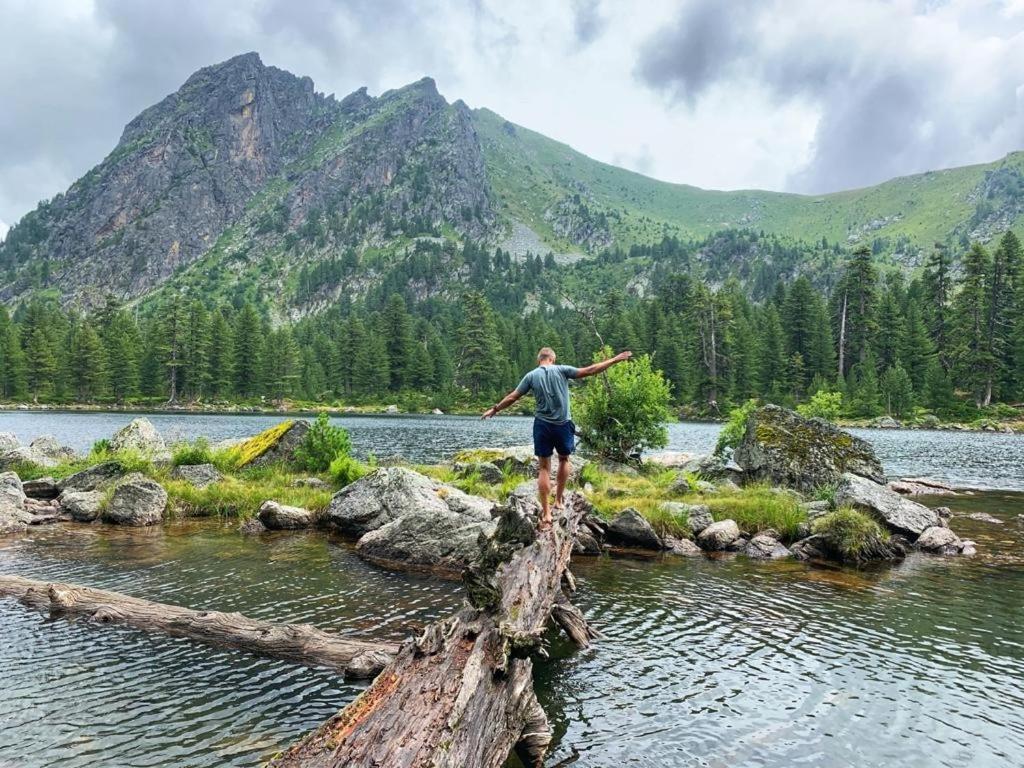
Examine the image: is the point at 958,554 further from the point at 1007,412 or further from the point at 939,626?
the point at 1007,412

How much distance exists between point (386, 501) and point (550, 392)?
9.90m

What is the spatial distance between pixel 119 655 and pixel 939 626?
48.3 feet

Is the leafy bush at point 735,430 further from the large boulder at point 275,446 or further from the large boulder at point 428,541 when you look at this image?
the large boulder at point 275,446

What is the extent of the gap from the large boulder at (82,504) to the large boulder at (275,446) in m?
6.04

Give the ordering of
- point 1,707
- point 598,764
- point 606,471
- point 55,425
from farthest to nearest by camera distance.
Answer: point 55,425
point 606,471
point 1,707
point 598,764

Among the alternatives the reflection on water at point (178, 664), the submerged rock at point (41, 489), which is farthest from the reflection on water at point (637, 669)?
the submerged rock at point (41, 489)

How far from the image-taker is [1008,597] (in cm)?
1323

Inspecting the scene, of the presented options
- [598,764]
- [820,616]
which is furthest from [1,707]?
[820,616]

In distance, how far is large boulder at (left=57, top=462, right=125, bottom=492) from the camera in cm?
2284

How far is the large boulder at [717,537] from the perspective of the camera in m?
17.9

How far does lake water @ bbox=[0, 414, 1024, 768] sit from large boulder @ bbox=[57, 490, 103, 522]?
11.0 feet

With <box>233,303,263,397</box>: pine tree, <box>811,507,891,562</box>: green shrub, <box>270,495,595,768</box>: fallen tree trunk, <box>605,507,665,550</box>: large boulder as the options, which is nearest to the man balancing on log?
<box>270,495,595,768</box>: fallen tree trunk

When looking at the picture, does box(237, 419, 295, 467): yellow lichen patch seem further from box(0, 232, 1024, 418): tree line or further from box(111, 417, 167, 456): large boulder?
box(0, 232, 1024, 418): tree line

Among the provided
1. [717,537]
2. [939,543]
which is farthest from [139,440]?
[939,543]
